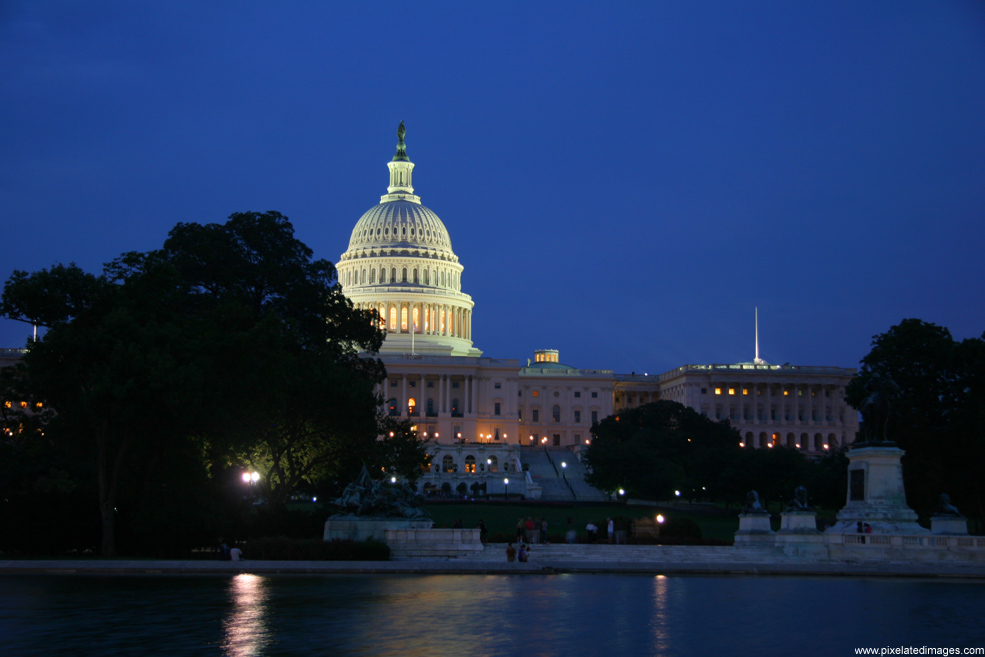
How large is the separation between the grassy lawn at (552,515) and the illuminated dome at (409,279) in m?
72.7

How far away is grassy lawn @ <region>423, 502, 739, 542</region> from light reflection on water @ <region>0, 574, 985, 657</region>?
25723 mm

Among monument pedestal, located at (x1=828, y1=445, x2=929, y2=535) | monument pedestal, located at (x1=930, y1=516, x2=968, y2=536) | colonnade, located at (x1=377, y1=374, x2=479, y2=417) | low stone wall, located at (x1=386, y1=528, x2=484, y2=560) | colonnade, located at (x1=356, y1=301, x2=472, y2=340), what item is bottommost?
low stone wall, located at (x1=386, y1=528, x2=484, y2=560)

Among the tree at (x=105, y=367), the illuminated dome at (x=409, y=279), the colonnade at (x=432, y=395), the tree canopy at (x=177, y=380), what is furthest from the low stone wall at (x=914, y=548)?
the illuminated dome at (x=409, y=279)

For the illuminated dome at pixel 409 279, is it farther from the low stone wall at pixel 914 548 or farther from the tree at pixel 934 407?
the low stone wall at pixel 914 548

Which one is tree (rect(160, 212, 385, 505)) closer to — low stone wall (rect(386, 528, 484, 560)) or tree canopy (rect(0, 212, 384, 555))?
tree canopy (rect(0, 212, 384, 555))

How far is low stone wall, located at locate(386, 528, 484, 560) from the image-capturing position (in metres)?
37.8

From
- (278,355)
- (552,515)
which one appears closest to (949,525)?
(278,355)

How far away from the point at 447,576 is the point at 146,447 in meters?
14.8

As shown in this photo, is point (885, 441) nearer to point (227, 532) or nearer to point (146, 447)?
point (227, 532)

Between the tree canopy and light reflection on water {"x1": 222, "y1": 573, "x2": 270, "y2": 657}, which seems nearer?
light reflection on water {"x1": 222, "y1": 573, "x2": 270, "y2": 657}

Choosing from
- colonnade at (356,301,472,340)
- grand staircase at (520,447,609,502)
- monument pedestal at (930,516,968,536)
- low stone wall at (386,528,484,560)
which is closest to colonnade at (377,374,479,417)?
grand staircase at (520,447,609,502)

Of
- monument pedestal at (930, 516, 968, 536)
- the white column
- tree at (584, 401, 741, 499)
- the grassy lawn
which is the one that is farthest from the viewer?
the white column

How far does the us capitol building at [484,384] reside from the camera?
141 m

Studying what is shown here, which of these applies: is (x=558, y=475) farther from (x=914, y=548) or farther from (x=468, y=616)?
(x=468, y=616)
